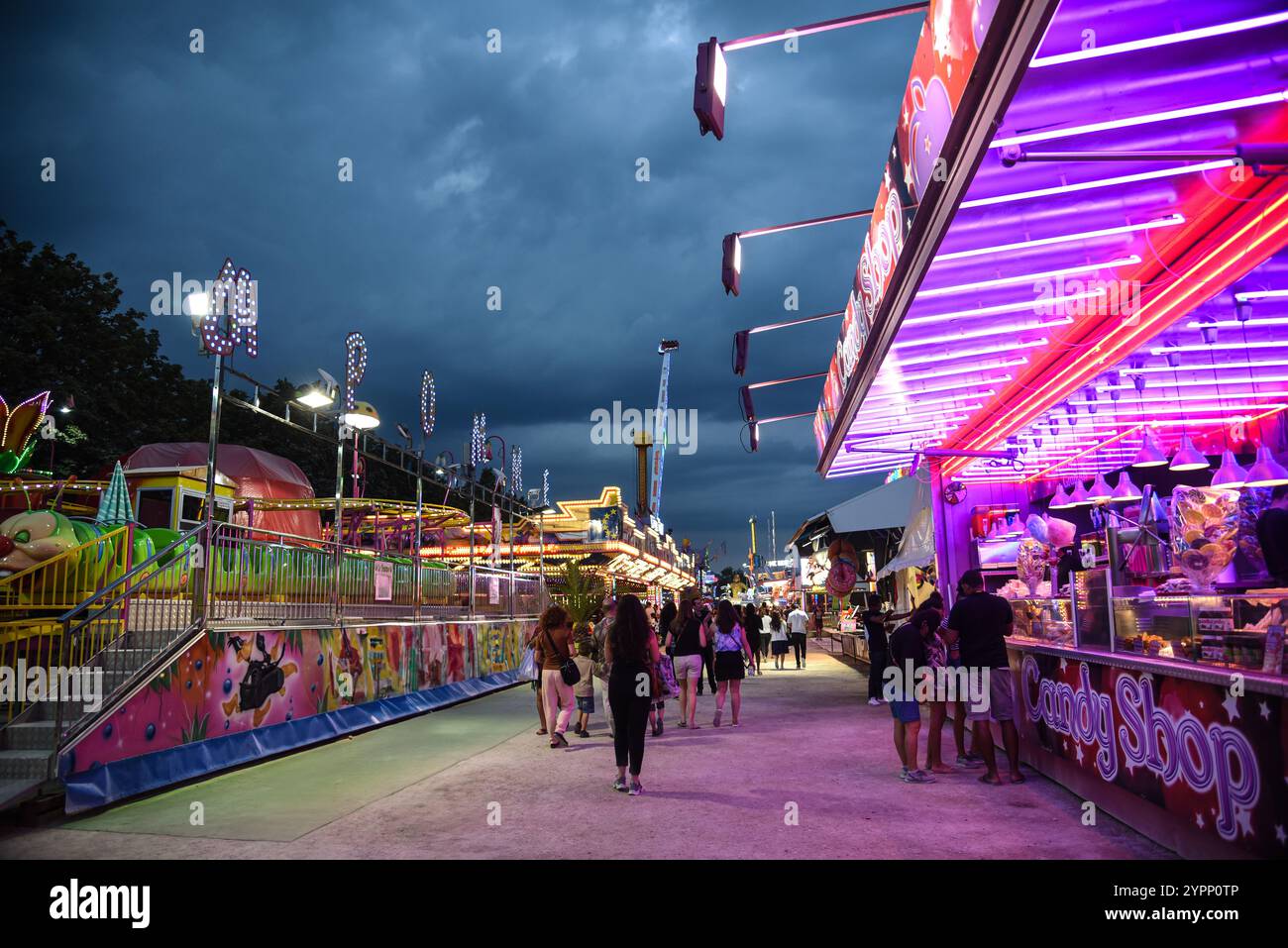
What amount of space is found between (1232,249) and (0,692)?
11058 millimetres

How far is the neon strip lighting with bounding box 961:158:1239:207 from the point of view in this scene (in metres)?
4.67

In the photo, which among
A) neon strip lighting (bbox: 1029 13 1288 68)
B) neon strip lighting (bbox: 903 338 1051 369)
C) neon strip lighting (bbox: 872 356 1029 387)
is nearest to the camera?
neon strip lighting (bbox: 1029 13 1288 68)

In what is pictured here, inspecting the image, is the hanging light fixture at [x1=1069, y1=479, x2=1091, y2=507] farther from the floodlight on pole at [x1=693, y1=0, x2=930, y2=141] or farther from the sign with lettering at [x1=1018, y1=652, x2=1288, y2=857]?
the floodlight on pole at [x1=693, y1=0, x2=930, y2=141]

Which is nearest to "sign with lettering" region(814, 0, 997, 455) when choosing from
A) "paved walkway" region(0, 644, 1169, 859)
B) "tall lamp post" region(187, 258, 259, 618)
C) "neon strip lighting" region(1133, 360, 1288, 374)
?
"neon strip lighting" region(1133, 360, 1288, 374)

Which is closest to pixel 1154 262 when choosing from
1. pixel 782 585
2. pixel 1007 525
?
pixel 1007 525

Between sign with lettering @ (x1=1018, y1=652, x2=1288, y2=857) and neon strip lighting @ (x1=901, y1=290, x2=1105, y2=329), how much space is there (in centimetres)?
294

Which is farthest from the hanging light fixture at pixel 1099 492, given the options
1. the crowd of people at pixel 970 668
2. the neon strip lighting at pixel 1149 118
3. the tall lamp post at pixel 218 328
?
the tall lamp post at pixel 218 328

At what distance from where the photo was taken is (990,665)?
7238 mm

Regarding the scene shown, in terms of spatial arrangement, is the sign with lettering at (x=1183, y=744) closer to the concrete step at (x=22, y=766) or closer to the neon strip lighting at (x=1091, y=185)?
the neon strip lighting at (x=1091, y=185)

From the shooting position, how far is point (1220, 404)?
33.0ft

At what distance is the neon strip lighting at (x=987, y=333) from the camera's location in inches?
282

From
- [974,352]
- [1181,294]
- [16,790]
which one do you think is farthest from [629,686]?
[1181,294]

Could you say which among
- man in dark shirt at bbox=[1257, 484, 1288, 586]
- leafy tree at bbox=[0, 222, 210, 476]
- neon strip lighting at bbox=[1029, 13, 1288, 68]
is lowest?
man in dark shirt at bbox=[1257, 484, 1288, 586]
